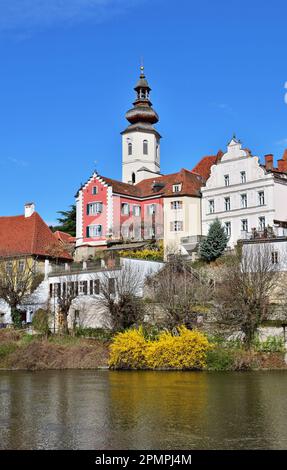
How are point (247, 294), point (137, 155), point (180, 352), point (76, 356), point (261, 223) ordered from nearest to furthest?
point (180, 352), point (247, 294), point (76, 356), point (261, 223), point (137, 155)

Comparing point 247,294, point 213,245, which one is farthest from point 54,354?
point 213,245

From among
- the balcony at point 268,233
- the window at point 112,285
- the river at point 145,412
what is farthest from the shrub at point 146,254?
the river at point 145,412

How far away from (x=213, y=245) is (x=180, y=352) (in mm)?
17622

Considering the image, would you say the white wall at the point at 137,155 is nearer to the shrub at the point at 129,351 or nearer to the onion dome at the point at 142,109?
the onion dome at the point at 142,109

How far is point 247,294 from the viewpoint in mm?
47719

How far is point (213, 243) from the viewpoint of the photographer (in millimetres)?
59062

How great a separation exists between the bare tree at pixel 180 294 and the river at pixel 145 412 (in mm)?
9235

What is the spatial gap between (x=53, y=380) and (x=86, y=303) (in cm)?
1837

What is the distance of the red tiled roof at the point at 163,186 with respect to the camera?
68.7 m

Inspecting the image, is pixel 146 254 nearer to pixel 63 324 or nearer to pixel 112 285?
pixel 112 285

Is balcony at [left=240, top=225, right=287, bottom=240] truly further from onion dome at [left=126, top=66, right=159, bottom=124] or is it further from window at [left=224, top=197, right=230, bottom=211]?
onion dome at [left=126, top=66, right=159, bottom=124]

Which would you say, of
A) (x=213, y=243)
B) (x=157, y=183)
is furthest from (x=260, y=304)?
(x=157, y=183)
